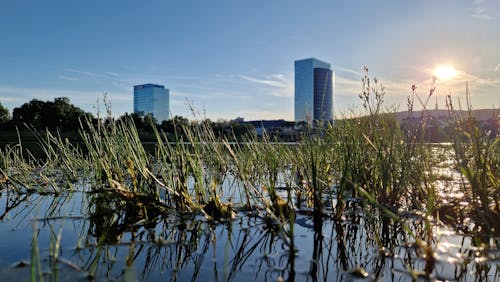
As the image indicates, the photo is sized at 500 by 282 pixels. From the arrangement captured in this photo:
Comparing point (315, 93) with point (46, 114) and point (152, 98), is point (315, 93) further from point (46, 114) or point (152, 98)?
point (152, 98)

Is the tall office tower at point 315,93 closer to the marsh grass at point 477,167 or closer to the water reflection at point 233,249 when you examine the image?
the marsh grass at point 477,167

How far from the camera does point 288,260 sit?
1817mm

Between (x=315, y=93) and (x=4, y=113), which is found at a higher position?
(x=4, y=113)

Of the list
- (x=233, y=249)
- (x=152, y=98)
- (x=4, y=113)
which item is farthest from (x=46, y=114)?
(x=233, y=249)

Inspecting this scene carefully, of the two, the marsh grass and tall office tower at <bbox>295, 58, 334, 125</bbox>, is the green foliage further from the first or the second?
the marsh grass

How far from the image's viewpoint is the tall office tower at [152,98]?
9144 centimetres

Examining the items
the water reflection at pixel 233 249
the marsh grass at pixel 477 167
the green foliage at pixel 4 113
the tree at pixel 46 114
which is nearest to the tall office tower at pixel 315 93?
the marsh grass at pixel 477 167

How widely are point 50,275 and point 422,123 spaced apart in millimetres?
2838

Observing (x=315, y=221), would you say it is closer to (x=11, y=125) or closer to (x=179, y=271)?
(x=179, y=271)

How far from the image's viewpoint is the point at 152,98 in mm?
86812

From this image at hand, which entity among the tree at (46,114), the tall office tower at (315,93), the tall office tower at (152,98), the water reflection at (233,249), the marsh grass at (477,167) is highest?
the tall office tower at (152,98)

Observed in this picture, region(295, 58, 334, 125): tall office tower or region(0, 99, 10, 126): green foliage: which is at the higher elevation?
region(0, 99, 10, 126): green foliage

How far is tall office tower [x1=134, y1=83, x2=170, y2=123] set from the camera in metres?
91.4

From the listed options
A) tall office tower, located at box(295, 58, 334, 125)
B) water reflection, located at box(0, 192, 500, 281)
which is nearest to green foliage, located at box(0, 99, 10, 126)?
tall office tower, located at box(295, 58, 334, 125)
